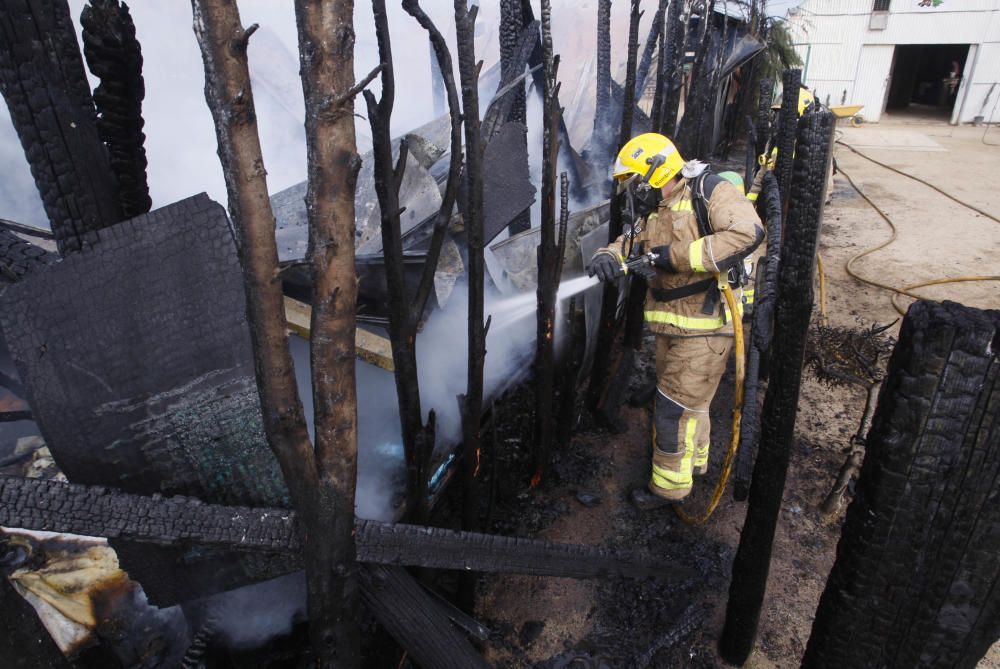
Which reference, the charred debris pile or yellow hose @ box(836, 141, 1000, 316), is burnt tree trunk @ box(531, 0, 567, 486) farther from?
yellow hose @ box(836, 141, 1000, 316)

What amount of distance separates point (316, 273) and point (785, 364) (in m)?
1.42

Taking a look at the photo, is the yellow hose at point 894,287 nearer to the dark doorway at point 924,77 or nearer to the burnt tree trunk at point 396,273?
the burnt tree trunk at point 396,273

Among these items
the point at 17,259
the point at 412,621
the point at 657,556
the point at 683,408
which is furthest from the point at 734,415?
the point at 17,259

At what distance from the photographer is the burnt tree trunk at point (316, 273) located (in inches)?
39.6

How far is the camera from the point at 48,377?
1.53 metres

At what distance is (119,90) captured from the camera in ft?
6.03

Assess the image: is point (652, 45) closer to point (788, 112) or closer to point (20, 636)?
point (788, 112)

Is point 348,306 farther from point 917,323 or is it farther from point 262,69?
point 262,69

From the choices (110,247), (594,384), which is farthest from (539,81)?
(110,247)

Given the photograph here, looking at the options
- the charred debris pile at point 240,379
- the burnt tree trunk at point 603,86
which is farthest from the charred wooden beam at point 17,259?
the burnt tree trunk at point 603,86

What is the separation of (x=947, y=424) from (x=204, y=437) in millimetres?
1805

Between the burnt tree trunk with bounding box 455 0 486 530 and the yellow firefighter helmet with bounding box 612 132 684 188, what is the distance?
1.32m

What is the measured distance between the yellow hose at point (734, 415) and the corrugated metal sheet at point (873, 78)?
2149cm

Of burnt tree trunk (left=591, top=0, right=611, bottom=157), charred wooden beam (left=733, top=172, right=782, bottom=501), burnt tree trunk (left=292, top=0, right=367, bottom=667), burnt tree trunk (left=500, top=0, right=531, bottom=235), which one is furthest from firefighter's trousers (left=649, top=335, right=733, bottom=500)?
burnt tree trunk (left=591, top=0, right=611, bottom=157)
